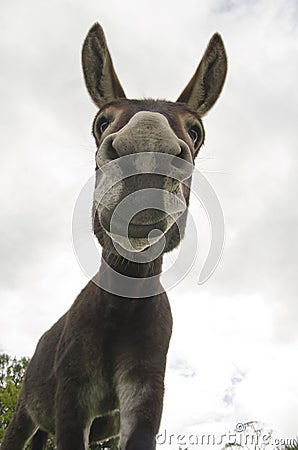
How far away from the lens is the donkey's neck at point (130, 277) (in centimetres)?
367

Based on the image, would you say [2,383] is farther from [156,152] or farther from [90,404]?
[156,152]

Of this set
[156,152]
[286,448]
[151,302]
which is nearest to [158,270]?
[151,302]

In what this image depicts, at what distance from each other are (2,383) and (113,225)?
849 inches

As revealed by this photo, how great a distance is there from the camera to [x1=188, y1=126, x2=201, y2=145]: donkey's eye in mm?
3607

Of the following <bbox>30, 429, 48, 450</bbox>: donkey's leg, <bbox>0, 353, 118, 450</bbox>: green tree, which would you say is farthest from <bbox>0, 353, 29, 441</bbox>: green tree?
<bbox>30, 429, 48, 450</bbox>: donkey's leg

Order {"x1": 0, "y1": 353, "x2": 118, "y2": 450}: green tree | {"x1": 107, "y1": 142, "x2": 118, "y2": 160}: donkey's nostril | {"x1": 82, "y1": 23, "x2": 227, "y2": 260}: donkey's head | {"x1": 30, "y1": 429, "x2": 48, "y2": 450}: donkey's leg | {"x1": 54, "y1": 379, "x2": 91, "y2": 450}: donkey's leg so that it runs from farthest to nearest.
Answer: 1. {"x1": 0, "y1": 353, "x2": 118, "y2": 450}: green tree
2. {"x1": 30, "y1": 429, "x2": 48, "y2": 450}: donkey's leg
3. {"x1": 54, "y1": 379, "x2": 91, "y2": 450}: donkey's leg
4. {"x1": 107, "y1": 142, "x2": 118, "y2": 160}: donkey's nostril
5. {"x1": 82, "y1": 23, "x2": 227, "y2": 260}: donkey's head

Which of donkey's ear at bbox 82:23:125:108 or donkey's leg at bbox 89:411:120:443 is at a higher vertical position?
donkey's ear at bbox 82:23:125:108

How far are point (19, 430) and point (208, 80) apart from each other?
4.02 meters

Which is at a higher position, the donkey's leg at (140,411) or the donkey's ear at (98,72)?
the donkey's ear at (98,72)

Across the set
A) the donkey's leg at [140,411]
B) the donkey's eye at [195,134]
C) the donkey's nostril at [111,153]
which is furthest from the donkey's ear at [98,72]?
the donkey's leg at [140,411]

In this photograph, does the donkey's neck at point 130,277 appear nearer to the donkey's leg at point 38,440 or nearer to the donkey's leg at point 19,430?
the donkey's leg at point 19,430

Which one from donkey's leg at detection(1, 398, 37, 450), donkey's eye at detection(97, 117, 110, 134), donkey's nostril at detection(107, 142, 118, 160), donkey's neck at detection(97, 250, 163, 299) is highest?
donkey's eye at detection(97, 117, 110, 134)

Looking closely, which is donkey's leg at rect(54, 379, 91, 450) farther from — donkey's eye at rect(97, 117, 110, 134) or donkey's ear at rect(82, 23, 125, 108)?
donkey's ear at rect(82, 23, 125, 108)

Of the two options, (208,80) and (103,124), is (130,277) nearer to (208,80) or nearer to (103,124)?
(103,124)
